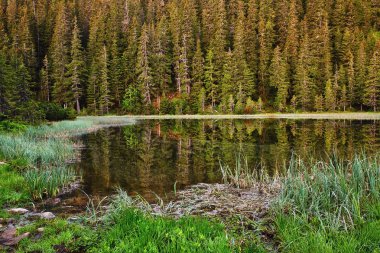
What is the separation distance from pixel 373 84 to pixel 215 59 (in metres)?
32.1

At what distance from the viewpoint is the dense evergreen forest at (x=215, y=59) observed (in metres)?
63.4

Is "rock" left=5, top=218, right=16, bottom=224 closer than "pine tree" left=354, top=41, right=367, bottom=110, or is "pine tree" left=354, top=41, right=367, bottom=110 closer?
"rock" left=5, top=218, right=16, bottom=224

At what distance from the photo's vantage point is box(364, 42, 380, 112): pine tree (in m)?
57.2

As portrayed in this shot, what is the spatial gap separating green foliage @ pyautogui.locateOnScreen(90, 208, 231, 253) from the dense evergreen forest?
2176 inches

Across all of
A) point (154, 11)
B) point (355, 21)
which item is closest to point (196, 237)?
point (355, 21)

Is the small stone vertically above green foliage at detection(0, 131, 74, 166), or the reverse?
green foliage at detection(0, 131, 74, 166)

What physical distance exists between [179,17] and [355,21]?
43831 mm

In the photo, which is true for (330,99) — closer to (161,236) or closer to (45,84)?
(161,236)

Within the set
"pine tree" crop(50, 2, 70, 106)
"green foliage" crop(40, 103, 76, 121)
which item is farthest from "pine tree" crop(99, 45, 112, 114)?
"green foliage" crop(40, 103, 76, 121)

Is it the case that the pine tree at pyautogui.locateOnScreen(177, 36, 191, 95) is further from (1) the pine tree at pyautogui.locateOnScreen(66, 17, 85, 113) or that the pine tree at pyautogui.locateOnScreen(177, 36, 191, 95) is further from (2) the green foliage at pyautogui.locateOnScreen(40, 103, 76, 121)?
(2) the green foliage at pyautogui.locateOnScreen(40, 103, 76, 121)

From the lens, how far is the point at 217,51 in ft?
240

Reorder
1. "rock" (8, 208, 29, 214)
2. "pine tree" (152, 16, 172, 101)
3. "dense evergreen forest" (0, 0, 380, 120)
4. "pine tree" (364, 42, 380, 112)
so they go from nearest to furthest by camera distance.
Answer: "rock" (8, 208, 29, 214)
"pine tree" (364, 42, 380, 112)
"dense evergreen forest" (0, 0, 380, 120)
"pine tree" (152, 16, 172, 101)

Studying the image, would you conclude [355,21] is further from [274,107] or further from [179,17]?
[179,17]

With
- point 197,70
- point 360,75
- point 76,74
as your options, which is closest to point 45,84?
point 76,74
